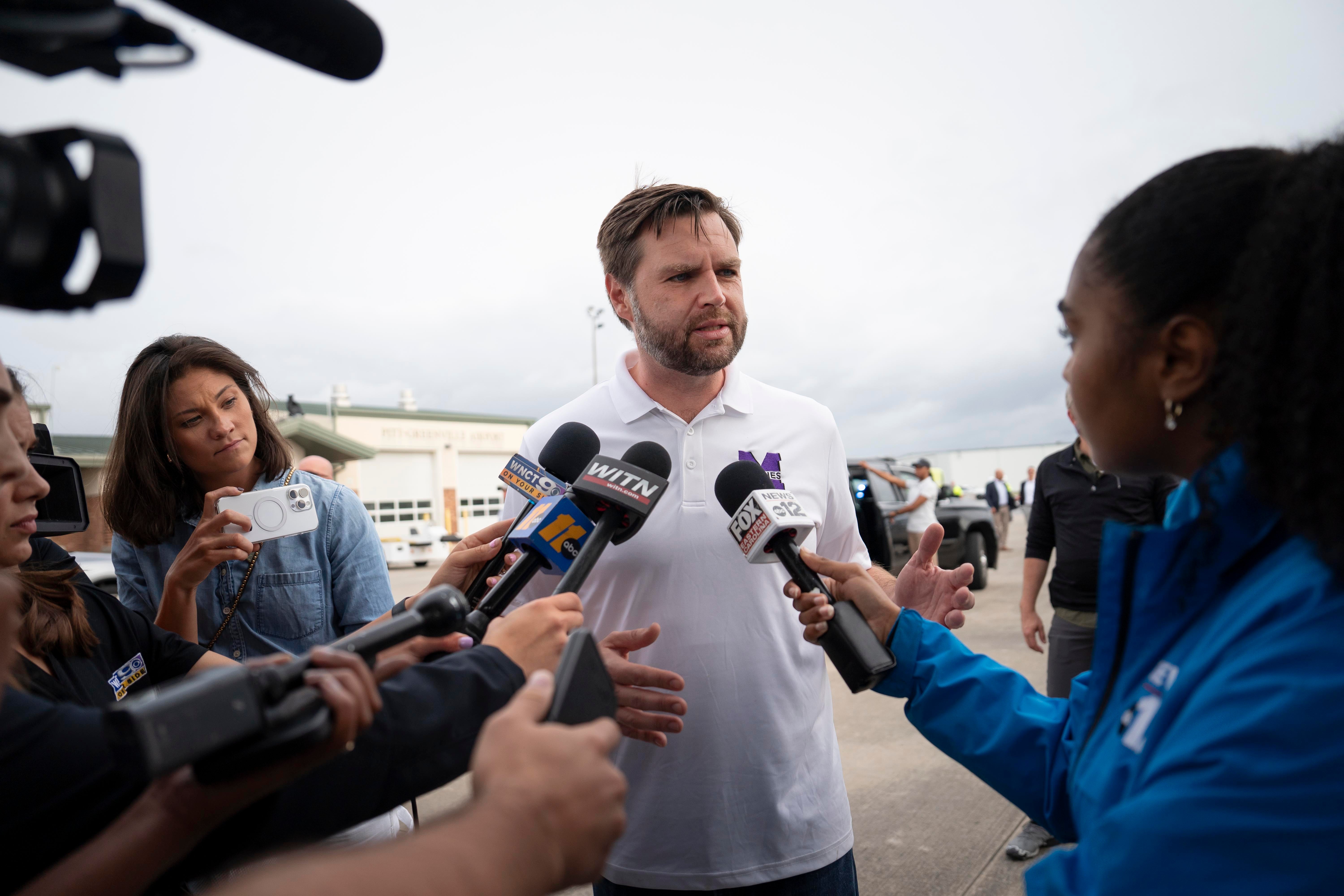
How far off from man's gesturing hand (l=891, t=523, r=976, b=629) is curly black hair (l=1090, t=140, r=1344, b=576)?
846mm

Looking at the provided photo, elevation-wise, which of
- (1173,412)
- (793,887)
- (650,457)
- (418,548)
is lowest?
(418,548)

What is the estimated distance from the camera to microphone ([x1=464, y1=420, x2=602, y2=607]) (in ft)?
5.99

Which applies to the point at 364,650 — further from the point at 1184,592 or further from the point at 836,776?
the point at 836,776

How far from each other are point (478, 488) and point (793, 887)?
27.8 metres

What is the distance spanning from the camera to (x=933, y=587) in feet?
6.13

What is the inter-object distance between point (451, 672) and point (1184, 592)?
1.04 m

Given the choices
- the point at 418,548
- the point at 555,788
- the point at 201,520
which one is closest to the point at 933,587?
the point at 555,788

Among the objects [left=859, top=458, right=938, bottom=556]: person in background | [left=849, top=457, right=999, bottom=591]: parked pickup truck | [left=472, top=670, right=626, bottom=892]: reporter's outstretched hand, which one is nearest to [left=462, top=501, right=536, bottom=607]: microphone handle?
[left=472, top=670, right=626, bottom=892]: reporter's outstretched hand

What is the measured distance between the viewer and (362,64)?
0.97 metres

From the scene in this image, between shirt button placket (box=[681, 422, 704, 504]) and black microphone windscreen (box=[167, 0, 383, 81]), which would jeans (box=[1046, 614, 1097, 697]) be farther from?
black microphone windscreen (box=[167, 0, 383, 81])

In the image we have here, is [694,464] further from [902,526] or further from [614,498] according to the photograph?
[902,526]

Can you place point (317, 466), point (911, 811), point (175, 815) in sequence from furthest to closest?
point (317, 466), point (911, 811), point (175, 815)

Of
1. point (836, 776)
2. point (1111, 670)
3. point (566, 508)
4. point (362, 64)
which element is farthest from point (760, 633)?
point (362, 64)

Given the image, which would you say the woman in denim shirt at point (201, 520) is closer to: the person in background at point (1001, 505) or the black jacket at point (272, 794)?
the black jacket at point (272, 794)
